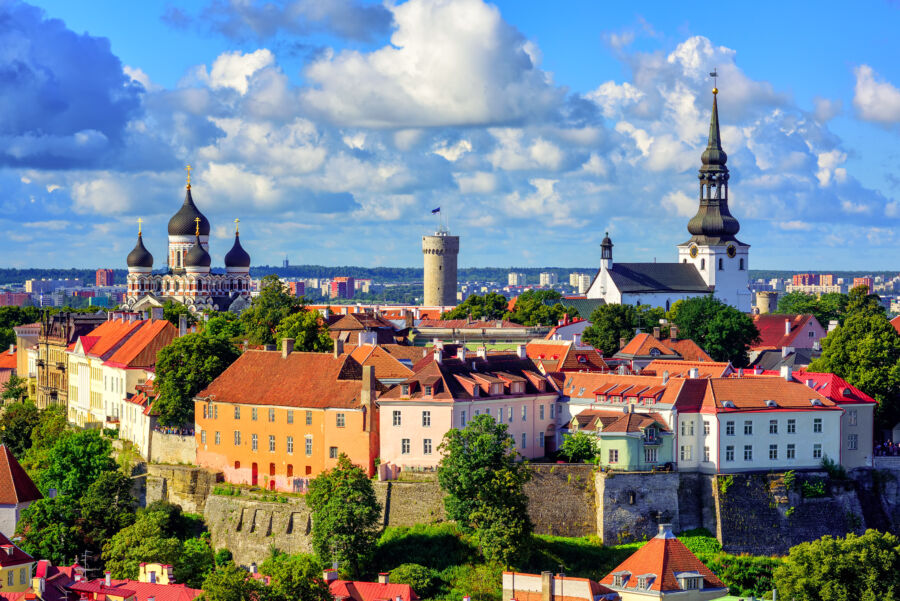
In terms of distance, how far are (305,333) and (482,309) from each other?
49790mm

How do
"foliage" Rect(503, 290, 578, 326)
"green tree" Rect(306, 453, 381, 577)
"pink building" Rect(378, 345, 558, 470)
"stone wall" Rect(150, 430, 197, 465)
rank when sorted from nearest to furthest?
"green tree" Rect(306, 453, 381, 577) → "pink building" Rect(378, 345, 558, 470) → "stone wall" Rect(150, 430, 197, 465) → "foliage" Rect(503, 290, 578, 326)

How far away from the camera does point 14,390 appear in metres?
119

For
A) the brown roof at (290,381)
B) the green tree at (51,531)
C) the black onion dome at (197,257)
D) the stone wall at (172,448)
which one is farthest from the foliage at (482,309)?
the green tree at (51,531)

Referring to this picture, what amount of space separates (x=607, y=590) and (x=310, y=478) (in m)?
20.0

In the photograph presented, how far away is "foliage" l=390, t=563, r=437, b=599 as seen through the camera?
6556 cm

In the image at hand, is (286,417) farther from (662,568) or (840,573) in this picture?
(840,573)

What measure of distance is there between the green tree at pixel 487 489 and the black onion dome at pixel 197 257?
119m

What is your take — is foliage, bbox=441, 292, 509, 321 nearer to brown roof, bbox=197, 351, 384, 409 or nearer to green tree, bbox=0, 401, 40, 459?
green tree, bbox=0, 401, 40, 459

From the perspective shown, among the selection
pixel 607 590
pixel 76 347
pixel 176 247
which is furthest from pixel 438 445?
pixel 176 247

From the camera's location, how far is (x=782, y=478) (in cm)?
7219

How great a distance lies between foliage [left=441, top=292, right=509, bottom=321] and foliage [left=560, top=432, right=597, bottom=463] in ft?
208

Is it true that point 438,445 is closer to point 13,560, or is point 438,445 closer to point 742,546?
point 742,546

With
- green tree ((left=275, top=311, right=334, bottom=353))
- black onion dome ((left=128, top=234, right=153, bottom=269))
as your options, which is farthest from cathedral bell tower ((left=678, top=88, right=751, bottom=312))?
green tree ((left=275, top=311, right=334, bottom=353))

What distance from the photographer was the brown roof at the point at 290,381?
75.1 metres
